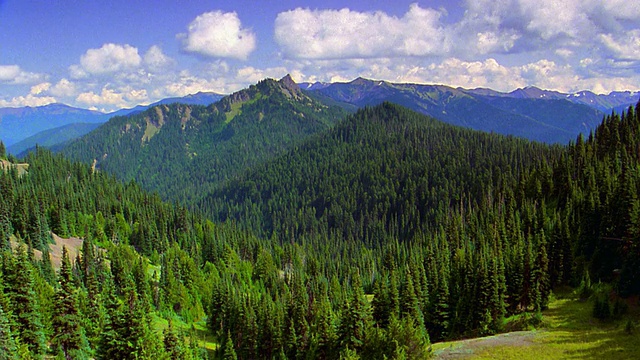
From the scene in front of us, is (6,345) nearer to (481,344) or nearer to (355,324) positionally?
(355,324)

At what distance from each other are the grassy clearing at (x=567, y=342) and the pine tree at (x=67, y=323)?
157 ft

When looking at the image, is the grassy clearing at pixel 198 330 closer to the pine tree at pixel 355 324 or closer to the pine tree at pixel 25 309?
the pine tree at pixel 25 309

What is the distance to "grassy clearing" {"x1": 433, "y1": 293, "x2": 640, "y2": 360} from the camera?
52.5 m

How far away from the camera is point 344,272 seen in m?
151

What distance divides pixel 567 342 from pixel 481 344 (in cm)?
1101

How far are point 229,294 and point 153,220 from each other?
244ft

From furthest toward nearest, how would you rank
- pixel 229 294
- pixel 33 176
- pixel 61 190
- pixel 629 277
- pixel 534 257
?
pixel 33 176 < pixel 61 190 < pixel 229 294 < pixel 534 257 < pixel 629 277

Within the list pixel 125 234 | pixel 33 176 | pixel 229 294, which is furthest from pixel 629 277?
pixel 33 176

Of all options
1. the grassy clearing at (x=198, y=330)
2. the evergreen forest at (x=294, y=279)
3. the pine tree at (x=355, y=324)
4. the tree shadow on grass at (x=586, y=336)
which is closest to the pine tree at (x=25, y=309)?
the evergreen forest at (x=294, y=279)

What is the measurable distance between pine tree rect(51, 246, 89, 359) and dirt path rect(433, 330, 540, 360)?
47.2m

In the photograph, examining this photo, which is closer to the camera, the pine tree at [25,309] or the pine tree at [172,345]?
the pine tree at [172,345]

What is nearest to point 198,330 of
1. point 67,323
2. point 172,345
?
point 67,323

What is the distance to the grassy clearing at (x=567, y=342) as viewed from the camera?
52469mm

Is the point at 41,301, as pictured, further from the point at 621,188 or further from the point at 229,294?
the point at 621,188
